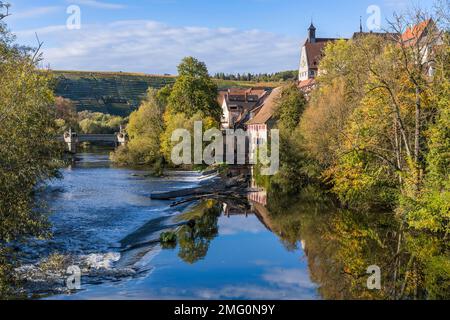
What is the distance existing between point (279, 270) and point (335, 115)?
19.3 meters

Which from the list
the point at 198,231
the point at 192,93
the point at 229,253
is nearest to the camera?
the point at 229,253

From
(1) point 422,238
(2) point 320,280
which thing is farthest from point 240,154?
(2) point 320,280

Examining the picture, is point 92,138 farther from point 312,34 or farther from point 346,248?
point 346,248

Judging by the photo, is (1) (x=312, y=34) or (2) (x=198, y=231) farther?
(1) (x=312, y=34)

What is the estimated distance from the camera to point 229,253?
21234 mm

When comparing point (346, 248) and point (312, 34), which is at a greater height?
point (312, 34)

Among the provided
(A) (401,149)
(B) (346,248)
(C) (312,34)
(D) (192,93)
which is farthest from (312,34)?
(B) (346,248)

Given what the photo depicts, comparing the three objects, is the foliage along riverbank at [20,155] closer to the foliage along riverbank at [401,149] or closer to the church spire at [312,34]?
the foliage along riverbank at [401,149]

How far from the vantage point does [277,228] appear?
26.9m

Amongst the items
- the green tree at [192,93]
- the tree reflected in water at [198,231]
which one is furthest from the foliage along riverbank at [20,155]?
the green tree at [192,93]

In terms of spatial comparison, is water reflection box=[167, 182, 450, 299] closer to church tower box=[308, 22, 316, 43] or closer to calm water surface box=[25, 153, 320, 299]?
calm water surface box=[25, 153, 320, 299]
